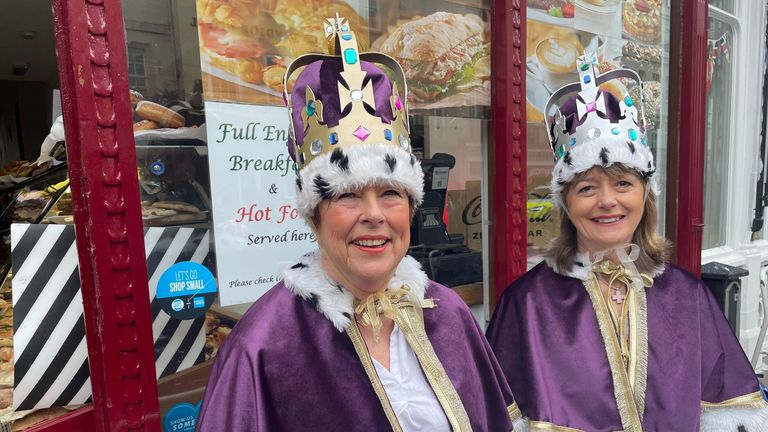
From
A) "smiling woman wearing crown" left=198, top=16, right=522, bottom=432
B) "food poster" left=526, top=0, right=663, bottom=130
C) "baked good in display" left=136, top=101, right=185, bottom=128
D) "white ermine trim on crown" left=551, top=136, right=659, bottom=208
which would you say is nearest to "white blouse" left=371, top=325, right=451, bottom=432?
"smiling woman wearing crown" left=198, top=16, right=522, bottom=432

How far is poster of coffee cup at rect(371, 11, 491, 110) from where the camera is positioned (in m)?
3.15

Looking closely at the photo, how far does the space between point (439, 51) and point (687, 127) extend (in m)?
2.63

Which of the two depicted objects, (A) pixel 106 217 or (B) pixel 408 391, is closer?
(B) pixel 408 391

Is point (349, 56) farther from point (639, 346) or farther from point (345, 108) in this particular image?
point (639, 346)

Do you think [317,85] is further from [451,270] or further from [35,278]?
[451,270]

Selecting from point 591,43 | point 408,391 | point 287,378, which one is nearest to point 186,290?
point 287,378

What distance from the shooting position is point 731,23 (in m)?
5.70

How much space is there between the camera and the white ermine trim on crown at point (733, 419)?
198 cm

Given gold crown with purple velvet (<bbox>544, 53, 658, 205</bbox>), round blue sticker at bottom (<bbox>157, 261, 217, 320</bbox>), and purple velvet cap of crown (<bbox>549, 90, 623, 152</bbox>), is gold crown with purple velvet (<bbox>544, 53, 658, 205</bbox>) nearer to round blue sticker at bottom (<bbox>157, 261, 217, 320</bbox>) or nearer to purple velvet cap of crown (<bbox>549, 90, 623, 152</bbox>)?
purple velvet cap of crown (<bbox>549, 90, 623, 152</bbox>)

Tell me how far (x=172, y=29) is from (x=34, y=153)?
6.31 metres

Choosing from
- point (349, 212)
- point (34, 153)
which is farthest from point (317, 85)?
point (34, 153)

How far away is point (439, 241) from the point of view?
3.55m

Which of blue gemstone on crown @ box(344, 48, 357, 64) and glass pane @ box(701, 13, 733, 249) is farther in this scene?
glass pane @ box(701, 13, 733, 249)

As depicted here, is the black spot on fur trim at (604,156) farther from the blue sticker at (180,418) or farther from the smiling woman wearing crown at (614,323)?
the blue sticker at (180,418)
